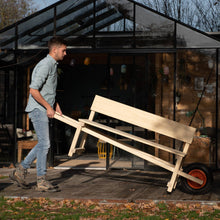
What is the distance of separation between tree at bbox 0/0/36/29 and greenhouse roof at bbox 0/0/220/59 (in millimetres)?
15521

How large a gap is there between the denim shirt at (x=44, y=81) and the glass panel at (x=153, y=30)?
326 centimetres

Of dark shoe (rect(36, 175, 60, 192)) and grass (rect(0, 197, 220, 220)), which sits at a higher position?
dark shoe (rect(36, 175, 60, 192))

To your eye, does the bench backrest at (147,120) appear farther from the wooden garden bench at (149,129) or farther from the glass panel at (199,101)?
the glass panel at (199,101)

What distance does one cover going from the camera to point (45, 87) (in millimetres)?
5938

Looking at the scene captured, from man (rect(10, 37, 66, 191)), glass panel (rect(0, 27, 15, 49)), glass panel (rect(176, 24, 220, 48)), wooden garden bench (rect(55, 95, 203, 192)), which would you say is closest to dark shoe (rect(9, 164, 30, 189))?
man (rect(10, 37, 66, 191))

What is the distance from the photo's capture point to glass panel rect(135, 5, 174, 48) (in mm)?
8789

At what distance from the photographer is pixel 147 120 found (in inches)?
225

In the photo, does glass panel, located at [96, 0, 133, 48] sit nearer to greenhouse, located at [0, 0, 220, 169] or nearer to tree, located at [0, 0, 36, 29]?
greenhouse, located at [0, 0, 220, 169]

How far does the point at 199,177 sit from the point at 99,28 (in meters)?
4.26

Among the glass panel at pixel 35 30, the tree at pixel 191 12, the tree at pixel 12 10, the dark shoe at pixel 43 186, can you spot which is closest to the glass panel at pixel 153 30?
the glass panel at pixel 35 30

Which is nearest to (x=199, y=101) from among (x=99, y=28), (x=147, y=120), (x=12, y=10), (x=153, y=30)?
(x=153, y=30)

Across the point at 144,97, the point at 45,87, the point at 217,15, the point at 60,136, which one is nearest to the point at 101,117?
the point at 60,136

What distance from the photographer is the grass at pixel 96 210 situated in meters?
4.63

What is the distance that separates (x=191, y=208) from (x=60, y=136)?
7505 millimetres
